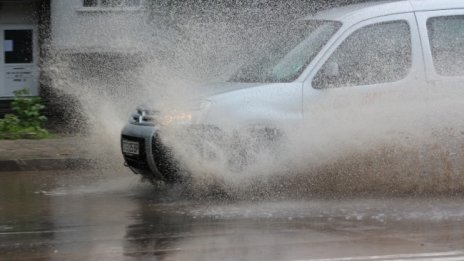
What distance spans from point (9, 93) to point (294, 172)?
15.2 m

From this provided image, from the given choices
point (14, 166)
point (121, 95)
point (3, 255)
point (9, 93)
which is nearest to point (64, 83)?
point (121, 95)

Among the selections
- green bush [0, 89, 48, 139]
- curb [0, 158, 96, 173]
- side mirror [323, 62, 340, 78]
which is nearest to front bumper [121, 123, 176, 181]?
side mirror [323, 62, 340, 78]

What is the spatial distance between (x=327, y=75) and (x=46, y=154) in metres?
5.26

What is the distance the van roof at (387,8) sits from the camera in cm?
861

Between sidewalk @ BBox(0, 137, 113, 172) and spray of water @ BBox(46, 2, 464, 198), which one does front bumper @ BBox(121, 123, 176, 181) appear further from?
sidewalk @ BBox(0, 137, 113, 172)

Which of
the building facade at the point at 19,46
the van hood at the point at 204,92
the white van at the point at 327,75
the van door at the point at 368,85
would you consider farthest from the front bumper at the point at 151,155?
the building facade at the point at 19,46

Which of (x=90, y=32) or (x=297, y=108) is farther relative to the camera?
(x=90, y=32)

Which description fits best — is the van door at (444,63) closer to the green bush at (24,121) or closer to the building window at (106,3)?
the green bush at (24,121)

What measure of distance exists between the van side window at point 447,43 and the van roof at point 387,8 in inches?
5.7

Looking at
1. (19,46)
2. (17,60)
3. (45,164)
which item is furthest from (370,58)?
(19,46)

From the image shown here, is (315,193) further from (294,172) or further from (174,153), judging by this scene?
(174,153)

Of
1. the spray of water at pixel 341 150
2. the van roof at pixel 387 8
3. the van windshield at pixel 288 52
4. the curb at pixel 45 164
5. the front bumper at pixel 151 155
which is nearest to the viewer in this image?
the spray of water at pixel 341 150

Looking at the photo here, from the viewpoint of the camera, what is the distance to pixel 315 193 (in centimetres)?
852

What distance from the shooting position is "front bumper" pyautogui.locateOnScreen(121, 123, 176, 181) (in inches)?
321
